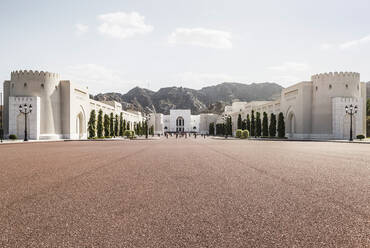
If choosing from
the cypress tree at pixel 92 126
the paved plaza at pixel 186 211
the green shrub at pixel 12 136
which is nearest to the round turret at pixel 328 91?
the cypress tree at pixel 92 126

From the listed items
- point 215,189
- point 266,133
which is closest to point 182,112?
point 266,133

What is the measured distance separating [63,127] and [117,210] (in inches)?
1778

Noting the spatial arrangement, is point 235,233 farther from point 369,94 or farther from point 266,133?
point 369,94

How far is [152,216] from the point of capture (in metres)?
4.45

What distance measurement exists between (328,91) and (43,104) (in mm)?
42609

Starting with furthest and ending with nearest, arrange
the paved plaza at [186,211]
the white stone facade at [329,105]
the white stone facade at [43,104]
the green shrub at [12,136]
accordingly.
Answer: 1. the white stone facade at [329,105]
2. the white stone facade at [43,104]
3. the green shrub at [12,136]
4. the paved plaza at [186,211]

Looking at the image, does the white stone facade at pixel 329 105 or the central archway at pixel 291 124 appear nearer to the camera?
the white stone facade at pixel 329 105

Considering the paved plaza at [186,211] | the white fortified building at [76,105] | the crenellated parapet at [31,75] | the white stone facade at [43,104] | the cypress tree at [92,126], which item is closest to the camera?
the paved plaza at [186,211]

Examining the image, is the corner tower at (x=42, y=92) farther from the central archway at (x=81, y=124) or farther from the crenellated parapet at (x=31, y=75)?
the central archway at (x=81, y=124)

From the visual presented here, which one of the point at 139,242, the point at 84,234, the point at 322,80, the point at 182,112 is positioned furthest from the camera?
the point at 182,112

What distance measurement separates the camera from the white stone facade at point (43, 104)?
139ft

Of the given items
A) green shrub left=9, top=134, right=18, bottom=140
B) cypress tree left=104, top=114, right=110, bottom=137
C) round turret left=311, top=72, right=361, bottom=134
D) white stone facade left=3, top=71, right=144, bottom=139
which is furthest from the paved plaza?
cypress tree left=104, top=114, right=110, bottom=137

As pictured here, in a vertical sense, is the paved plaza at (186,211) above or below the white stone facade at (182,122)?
below

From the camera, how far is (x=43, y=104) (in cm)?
4381
